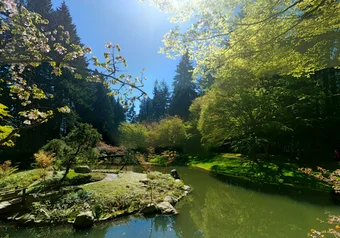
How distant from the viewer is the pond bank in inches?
253

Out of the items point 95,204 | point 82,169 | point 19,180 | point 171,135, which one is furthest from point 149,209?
point 171,135

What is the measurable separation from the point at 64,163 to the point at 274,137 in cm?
1720

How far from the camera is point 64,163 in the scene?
10.2 meters

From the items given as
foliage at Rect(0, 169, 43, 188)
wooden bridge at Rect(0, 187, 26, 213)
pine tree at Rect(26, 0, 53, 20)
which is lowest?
wooden bridge at Rect(0, 187, 26, 213)

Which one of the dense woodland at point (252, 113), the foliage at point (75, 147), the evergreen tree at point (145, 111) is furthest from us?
the evergreen tree at point (145, 111)

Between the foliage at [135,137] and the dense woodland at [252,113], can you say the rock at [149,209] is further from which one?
the foliage at [135,137]

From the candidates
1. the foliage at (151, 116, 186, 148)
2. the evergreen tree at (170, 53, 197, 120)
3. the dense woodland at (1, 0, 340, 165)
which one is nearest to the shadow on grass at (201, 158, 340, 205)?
the dense woodland at (1, 0, 340, 165)

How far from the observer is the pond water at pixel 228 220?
580 centimetres

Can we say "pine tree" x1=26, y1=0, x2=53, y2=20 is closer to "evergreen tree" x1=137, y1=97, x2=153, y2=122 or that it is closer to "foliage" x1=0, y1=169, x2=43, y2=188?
"foliage" x1=0, y1=169, x2=43, y2=188

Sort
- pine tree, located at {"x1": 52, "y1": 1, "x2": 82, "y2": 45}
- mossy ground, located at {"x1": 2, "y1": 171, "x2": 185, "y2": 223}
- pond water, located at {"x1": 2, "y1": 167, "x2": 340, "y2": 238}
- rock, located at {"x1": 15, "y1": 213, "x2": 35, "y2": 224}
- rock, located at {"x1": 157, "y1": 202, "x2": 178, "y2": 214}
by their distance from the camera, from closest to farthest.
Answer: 1. pond water, located at {"x1": 2, "y1": 167, "x2": 340, "y2": 238}
2. rock, located at {"x1": 15, "y1": 213, "x2": 35, "y2": 224}
3. mossy ground, located at {"x1": 2, "y1": 171, "x2": 185, "y2": 223}
4. rock, located at {"x1": 157, "y1": 202, "x2": 178, "y2": 214}
5. pine tree, located at {"x1": 52, "y1": 1, "x2": 82, "y2": 45}

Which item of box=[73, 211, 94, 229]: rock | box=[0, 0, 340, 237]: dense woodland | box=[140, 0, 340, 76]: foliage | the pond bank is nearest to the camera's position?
box=[0, 0, 340, 237]: dense woodland

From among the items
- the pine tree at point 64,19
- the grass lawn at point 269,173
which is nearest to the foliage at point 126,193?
the grass lawn at point 269,173

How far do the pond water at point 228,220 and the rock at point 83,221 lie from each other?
0.19 m

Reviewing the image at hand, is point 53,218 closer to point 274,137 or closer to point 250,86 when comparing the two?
point 250,86
